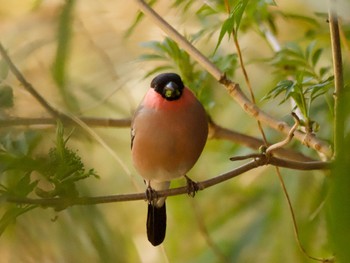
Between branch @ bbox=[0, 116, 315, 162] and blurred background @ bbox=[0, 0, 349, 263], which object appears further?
branch @ bbox=[0, 116, 315, 162]

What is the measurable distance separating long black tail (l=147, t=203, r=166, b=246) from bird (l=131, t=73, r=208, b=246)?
0.12 meters

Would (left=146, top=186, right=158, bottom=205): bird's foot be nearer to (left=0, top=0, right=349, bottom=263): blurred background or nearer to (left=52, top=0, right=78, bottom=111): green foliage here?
(left=0, top=0, right=349, bottom=263): blurred background

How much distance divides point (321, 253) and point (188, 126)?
344mm

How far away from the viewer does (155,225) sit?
3.28 feet

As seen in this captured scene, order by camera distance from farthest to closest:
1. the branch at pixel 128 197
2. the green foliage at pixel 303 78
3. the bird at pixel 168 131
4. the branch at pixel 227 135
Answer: the branch at pixel 227 135, the bird at pixel 168 131, the green foliage at pixel 303 78, the branch at pixel 128 197

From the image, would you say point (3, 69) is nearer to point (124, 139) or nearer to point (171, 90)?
point (171, 90)

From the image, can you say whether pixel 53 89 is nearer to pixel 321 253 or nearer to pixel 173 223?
pixel 321 253

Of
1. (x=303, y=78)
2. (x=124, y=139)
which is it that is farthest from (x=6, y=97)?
A: (x=124, y=139)

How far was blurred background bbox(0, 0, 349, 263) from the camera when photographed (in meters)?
0.70

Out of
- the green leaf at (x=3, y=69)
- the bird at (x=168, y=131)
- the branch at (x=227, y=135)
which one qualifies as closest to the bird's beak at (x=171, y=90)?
the bird at (x=168, y=131)

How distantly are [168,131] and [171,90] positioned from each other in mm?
58

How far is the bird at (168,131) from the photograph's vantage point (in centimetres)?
85

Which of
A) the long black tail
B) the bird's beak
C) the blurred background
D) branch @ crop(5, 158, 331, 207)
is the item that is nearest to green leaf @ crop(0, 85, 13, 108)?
the blurred background

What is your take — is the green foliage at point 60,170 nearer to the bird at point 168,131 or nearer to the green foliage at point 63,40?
the green foliage at point 63,40
